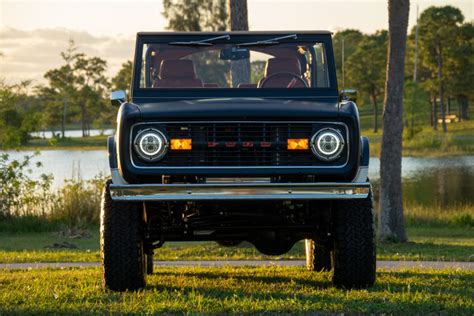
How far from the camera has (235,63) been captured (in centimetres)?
908

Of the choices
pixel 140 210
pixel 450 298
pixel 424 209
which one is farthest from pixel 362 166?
pixel 424 209

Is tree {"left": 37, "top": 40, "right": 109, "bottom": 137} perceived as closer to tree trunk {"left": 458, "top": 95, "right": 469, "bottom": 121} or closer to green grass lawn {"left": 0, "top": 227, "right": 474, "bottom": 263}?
→ tree trunk {"left": 458, "top": 95, "right": 469, "bottom": 121}

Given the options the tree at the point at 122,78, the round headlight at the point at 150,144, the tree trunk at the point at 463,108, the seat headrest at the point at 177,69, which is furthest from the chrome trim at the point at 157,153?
the tree at the point at 122,78

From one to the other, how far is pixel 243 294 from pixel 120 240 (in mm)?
1152

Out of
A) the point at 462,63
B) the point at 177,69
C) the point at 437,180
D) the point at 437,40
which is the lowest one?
the point at 437,180

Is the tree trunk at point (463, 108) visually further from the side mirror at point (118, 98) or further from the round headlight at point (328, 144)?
the round headlight at point (328, 144)

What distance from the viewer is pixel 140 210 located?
26.9 ft

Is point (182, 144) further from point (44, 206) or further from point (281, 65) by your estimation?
point (44, 206)

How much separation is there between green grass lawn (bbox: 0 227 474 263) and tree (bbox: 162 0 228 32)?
5049 centimetres

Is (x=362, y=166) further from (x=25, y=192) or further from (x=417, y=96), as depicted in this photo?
(x=417, y=96)

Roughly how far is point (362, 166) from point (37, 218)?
15752 mm

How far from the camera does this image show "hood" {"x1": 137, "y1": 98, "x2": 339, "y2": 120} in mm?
7652

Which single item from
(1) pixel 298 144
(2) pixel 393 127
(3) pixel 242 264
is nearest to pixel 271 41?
(1) pixel 298 144

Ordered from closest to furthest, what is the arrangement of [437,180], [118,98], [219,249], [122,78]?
1. [118,98]
2. [219,249]
3. [437,180]
4. [122,78]
